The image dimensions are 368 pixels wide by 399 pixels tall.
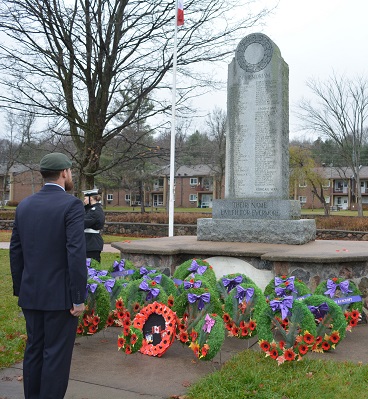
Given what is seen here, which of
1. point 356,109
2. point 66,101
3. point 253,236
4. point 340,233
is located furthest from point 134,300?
point 356,109

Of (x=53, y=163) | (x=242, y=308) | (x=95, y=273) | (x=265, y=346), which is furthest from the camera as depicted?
(x=95, y=273)

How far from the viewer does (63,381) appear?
3.33 metres

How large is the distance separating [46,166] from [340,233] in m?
19.1

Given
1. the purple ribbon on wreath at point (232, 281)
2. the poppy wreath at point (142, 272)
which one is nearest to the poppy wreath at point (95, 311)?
the poppy wreath at point (142, 272)

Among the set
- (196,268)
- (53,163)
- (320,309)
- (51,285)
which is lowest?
(320,309)

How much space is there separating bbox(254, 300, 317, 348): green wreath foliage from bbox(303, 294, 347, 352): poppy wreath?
0.26 metres

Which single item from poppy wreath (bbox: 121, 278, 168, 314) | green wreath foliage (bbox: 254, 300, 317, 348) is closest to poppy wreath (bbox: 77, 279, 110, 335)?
poppy wreath (bbox: 121, 278, 168, 314)

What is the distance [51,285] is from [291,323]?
7.29 ft

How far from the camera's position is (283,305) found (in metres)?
4.42

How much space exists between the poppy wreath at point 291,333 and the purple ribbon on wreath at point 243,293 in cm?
60

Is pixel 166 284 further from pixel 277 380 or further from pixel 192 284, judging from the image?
pixel 277 380

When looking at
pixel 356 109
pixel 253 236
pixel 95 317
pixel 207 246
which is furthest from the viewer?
pixel 356 109

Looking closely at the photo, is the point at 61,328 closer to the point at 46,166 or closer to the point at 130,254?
the point at 46,166

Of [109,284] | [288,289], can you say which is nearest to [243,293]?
[288,289]
